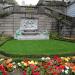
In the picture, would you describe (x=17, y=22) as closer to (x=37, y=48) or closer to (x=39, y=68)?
(x=37, y=48)

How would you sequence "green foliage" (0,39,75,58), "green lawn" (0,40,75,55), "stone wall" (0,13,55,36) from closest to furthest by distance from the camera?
1. "green foliage" (0,39,75,58)
2. "green lawn" (0,40,75,55)
3. "stone wall" (0,13,55,36)

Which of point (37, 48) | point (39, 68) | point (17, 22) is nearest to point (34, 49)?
point (37, 48)

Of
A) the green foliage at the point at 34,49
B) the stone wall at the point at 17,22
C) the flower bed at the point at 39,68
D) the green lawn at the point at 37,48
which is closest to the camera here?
the flower bed at the point at 39,68

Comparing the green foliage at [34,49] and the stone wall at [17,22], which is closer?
the green foliage at [34,49]

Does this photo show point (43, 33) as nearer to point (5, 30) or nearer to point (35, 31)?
point (35, 31)

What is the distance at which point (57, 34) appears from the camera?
93.6 ft

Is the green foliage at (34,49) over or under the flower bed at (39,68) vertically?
under

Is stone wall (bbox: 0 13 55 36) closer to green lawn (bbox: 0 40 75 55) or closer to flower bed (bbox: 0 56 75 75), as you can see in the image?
green lawn (bbox: 0 40 75 55)

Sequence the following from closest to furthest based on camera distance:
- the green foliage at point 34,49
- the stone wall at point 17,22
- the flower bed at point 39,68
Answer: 1. the flower bed at point 39,68
2. the green foliage at point 34,49
3. the stone wall at point 17,22

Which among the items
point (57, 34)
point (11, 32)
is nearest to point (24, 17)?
point (11, 32)

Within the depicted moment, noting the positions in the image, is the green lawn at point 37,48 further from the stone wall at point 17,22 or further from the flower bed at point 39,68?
the stone wall at point 17,22

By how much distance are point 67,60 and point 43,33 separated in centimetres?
1680

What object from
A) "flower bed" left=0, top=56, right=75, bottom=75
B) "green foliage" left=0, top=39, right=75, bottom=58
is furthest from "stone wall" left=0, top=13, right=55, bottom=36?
"flower bed" left=0, top=56, right=75, bottom=75

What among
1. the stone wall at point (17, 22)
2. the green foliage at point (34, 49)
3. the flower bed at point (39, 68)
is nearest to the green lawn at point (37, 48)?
the green foliage at point (34, 49)
